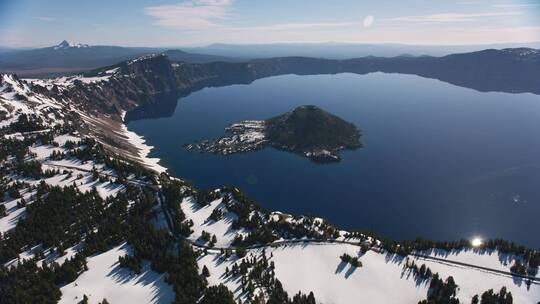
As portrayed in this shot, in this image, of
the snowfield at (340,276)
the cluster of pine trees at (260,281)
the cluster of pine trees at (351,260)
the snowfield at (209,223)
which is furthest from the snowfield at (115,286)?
the cluster of pine trees at (351,260)

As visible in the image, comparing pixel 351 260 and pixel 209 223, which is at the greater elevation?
pixel 209 223

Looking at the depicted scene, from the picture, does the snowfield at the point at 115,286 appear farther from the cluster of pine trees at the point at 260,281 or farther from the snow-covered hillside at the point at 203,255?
the cluster of pine trees at the point at 260,281

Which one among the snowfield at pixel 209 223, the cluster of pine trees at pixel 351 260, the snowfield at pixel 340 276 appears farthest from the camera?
the snowfield at pixel 209 223

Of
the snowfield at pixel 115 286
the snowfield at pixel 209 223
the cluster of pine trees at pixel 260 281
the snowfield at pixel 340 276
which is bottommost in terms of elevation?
the snowfield at pixel 340 276

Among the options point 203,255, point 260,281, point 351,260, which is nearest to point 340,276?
point 351,260

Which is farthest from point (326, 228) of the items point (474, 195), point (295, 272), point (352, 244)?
point (474, 195)

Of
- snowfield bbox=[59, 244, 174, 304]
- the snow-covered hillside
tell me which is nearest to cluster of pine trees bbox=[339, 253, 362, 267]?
the snow-covered hillside

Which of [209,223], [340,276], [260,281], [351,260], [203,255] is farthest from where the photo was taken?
[209,223]

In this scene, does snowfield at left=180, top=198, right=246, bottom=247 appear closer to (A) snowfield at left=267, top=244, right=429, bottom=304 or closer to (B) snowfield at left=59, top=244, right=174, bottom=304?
(A) snowfield at left=267, top=244, right=429, bottom=304

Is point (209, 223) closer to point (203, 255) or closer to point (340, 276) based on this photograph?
point (203, 255)
